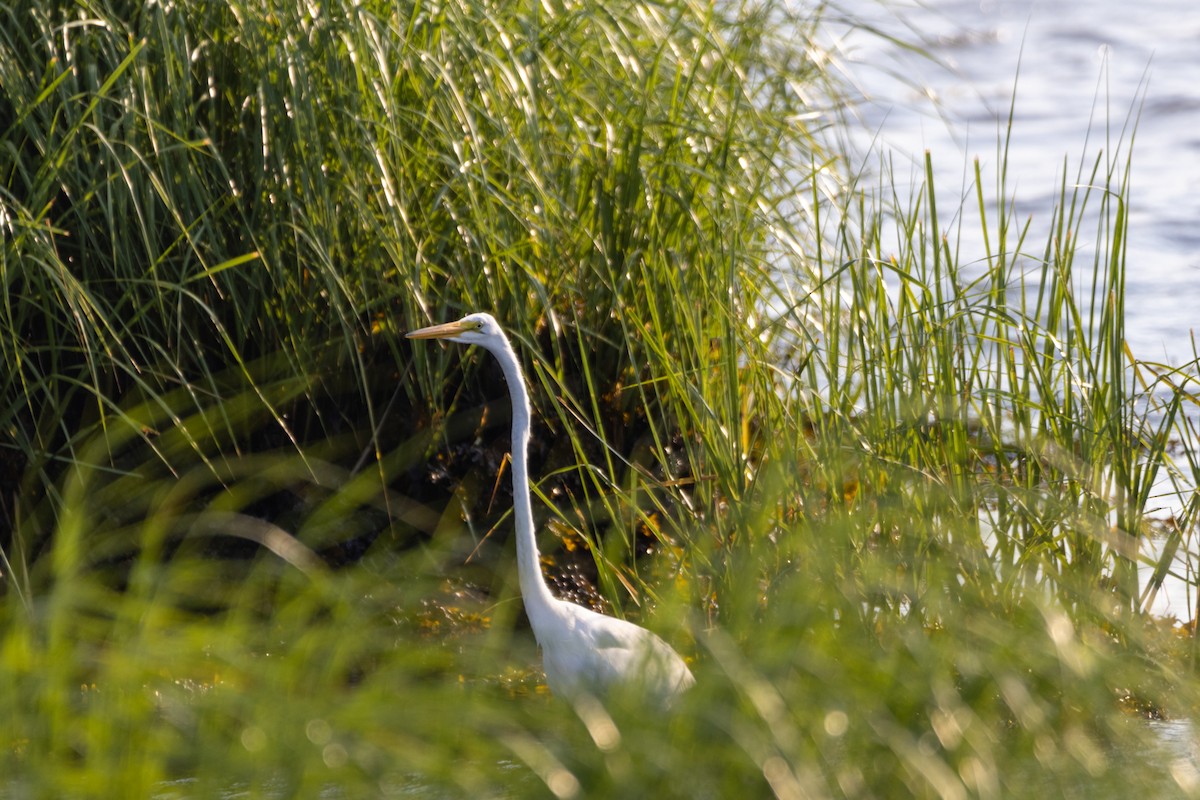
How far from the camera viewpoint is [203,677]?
7.94 feet

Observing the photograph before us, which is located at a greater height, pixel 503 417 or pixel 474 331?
pixel 474 331

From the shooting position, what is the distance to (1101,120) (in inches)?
342

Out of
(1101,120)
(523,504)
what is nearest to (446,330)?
(523,504)

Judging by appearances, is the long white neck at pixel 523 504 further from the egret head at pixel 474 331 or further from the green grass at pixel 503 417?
the green grass at pixel 503 417

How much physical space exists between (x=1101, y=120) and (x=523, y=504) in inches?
280

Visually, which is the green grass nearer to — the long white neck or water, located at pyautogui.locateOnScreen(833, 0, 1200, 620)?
the long white neck

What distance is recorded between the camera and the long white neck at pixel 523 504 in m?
2.63

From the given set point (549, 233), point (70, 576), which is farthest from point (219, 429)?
point (70, 576)

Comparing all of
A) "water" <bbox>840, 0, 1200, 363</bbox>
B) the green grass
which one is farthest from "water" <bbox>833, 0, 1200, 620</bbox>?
the green grass

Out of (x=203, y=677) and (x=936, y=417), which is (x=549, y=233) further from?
(x=203, y=677)

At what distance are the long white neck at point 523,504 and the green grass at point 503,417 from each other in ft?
0.49

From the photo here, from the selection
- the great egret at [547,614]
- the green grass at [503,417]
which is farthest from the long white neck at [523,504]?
the green grass at [503,417]

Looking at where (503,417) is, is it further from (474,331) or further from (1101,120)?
(1101,120)

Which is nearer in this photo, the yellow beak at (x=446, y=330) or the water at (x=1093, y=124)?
the yellow beak at (x=446, y=330)
